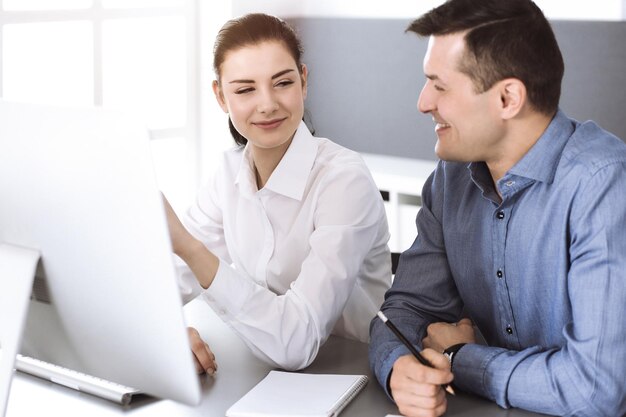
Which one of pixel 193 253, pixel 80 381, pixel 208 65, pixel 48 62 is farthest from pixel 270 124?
pixel 208 65

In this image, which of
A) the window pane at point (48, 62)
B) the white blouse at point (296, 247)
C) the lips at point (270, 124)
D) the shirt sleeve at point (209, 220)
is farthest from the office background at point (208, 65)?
the lips at point (270, 124)

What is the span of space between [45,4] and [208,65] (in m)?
0.97

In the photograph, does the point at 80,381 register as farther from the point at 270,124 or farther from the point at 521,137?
the point at 521,137

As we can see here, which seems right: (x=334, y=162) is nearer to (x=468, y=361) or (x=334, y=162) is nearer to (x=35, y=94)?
(x=468, y=361)

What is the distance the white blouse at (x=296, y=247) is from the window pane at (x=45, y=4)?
5.95ft

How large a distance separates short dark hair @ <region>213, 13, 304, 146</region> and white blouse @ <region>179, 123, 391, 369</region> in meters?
0.21

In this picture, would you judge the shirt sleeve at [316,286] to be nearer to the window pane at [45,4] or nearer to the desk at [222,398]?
the desk at [222,398]

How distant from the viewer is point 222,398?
169 cm

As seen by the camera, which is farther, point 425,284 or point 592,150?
point 425,284

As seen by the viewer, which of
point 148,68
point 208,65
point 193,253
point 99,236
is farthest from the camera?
point 208,65

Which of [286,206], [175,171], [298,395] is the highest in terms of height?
[286,206]

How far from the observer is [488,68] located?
1.81 meters

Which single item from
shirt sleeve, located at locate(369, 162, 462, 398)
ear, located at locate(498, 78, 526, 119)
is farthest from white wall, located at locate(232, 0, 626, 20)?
ear, located at locate(498, 78, 526, 119)

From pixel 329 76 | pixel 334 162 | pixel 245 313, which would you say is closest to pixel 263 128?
pixel 334 162
